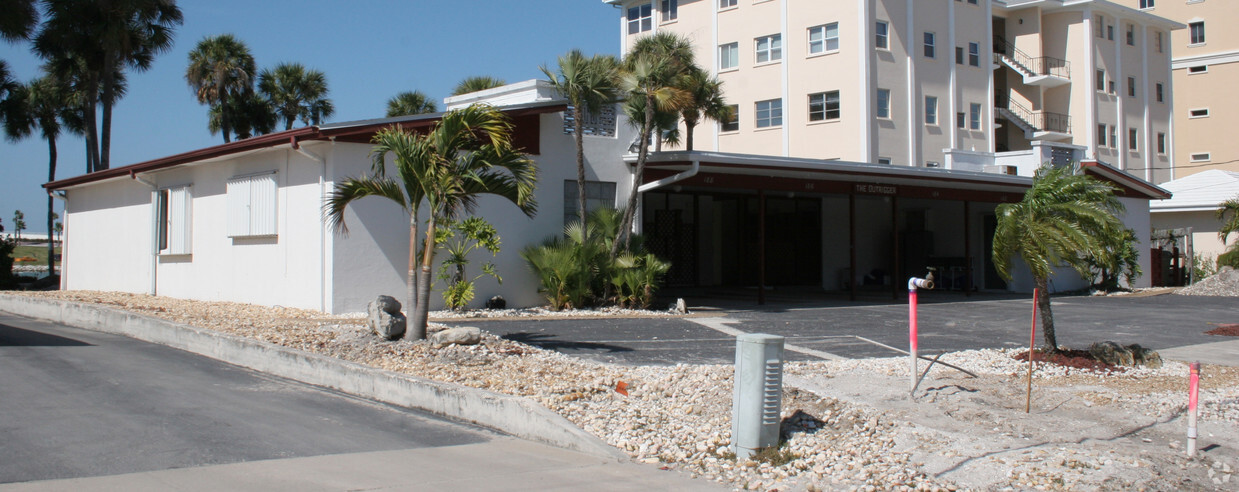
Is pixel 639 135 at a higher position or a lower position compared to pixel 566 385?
higher

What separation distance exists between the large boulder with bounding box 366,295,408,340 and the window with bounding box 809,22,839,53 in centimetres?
2768

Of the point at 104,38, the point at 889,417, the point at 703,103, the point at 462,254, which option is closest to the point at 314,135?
the point at 462,254

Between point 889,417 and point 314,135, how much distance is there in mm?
10298

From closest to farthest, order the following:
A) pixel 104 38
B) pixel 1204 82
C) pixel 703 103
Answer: pixel 703 103, pixel 104 38, pixel 1204 82

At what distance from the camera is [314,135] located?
1445 centimetres

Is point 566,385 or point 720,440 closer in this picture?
point 720,440

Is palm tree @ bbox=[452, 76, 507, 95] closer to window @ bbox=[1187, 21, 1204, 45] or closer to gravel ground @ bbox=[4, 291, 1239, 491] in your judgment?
gravel ground @ bbox=[4, 291, 1239, 491]

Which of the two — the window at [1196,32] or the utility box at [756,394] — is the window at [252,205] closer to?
the utility box at [756,394]

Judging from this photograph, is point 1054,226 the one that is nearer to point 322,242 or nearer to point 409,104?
point 322,242

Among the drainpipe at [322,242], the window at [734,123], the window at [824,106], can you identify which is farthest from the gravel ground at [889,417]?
the window at [734,123]

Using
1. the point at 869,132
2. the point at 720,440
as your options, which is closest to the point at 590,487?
the point at 720,440

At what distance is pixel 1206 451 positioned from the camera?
→ 7.14 m

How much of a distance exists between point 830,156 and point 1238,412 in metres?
27.7

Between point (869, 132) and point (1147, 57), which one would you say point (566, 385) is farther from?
point (1147, 57)
